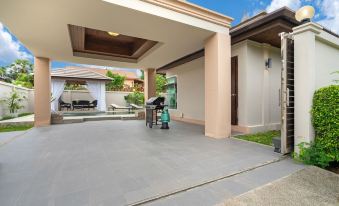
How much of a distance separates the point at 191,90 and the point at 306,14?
603 centimetres

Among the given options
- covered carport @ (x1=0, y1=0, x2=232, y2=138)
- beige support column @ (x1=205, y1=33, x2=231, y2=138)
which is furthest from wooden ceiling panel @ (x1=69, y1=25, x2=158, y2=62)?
beige support column @ (x1=205, y1=33, x2=231, y2=138)

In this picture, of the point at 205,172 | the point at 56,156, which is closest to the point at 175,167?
the point at 205,172

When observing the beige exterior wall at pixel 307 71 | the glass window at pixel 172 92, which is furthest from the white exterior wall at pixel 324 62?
the glass window at pixel 172 92

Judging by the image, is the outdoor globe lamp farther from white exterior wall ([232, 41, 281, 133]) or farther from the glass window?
the glass window

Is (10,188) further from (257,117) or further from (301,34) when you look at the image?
(257,117)

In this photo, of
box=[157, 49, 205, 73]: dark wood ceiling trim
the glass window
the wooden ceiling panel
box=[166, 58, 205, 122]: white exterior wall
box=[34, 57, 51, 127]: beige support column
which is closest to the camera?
the wooden ceiling panel

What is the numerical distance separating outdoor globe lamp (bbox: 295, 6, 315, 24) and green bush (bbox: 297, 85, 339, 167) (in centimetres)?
144

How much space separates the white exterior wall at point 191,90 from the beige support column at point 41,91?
649cm

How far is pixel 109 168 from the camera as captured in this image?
2.87 meters

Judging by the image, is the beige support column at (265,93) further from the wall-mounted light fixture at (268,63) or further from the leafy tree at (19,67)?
the leafy tree at (19,67)

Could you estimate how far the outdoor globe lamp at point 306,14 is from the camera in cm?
330

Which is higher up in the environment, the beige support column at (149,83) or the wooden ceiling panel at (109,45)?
the wooden ceiling panel at (109,45)

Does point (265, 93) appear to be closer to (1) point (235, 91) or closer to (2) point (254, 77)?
(2) point (254, 77)

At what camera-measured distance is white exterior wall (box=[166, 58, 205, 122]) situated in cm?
837
